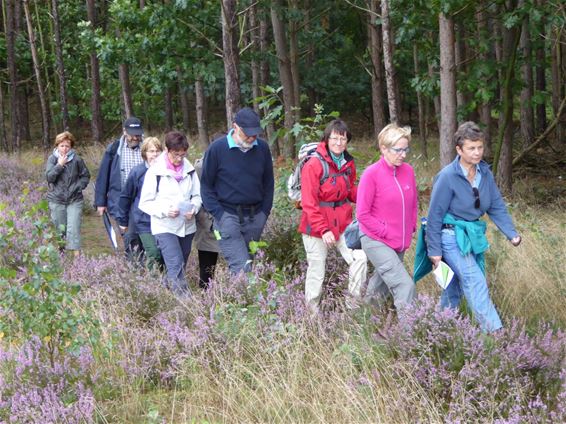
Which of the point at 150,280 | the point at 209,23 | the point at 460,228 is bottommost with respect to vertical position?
the point at 150,280

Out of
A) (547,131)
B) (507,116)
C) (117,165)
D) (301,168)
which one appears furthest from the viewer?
(547,131)

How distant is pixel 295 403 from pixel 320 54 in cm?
2888

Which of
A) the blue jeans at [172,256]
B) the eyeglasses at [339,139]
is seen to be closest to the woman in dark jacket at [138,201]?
the blue jeans at [172,256]

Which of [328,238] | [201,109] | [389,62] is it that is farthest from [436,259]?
[201,109]

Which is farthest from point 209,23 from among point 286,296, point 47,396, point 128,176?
point 47,396

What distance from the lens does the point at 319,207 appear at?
714 cm

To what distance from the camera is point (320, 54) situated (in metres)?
32.8

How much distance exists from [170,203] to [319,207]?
1.61 metres

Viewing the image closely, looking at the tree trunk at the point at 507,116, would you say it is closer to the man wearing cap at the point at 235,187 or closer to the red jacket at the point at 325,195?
the man wearing cap at the point at 235,187

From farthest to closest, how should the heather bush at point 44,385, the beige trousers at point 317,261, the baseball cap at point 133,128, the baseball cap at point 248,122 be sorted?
the baseball cap at point 133,128, the baseball cap at point 248,122, the beige trousers at point 317,261, the heather bush at point 44,385

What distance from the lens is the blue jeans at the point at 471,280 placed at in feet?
20.1

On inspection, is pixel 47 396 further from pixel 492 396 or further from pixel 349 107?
pixel 349 107

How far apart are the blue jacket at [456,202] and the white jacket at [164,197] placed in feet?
8.75

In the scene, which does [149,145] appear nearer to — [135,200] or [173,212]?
[135,200]
